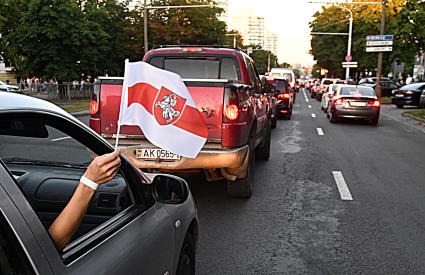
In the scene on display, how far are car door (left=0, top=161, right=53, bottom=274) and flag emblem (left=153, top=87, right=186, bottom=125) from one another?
1.09 m

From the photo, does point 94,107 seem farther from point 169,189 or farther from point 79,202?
point 79,202

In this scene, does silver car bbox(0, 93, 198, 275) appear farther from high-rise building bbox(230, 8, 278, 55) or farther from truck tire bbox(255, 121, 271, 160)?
high-rise building bbox(230, 8, 278, 55)

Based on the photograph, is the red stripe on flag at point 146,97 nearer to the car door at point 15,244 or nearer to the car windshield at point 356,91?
the car door at point 15,244

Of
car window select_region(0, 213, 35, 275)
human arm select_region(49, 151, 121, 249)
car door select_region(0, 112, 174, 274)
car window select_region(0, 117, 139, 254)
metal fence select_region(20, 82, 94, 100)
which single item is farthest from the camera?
metal fence select_region(20, 82, 94, 100)

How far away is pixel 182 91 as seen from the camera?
9.03 ft

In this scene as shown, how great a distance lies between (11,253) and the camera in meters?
1.50

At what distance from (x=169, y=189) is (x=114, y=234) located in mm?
595

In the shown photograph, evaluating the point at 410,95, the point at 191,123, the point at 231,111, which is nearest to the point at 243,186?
the point at 231,111

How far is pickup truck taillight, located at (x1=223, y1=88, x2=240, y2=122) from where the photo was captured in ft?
17.9

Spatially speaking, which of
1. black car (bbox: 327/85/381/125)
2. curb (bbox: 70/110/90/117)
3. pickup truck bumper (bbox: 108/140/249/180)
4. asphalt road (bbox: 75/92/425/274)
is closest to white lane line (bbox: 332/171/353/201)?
asphalt road (bbox: 75/92/425/274)

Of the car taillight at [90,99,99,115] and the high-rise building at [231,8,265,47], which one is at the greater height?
the high-rise building at [231,8,265,47]

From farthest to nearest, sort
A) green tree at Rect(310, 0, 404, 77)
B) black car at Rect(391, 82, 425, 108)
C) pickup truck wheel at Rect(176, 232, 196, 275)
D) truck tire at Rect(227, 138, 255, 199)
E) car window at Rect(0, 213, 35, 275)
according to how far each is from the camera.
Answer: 1. green tree at Rect(310, 0, 404, 77)
2. black car at Rect(391, 82, 425, 108)
3. truck tire at Rect(227, 138, 255, 199)
4. pickup truck wheel at Rect(176, 232, 196, 275)
5. car window at Rect(0, 213, 35, 275)

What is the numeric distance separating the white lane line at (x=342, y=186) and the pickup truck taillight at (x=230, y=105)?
223 cm

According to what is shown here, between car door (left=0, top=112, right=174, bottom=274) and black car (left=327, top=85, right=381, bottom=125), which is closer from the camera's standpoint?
car door (left=0, top=112, right=174, bottom=274)
